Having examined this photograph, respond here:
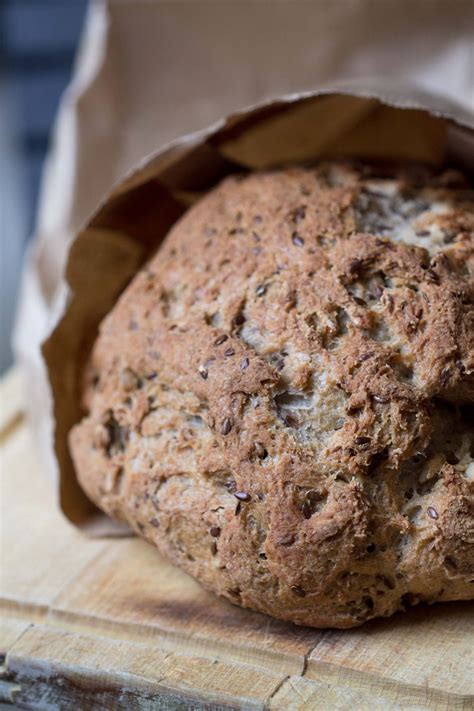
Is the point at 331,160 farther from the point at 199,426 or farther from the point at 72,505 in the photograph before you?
the point at 72,505

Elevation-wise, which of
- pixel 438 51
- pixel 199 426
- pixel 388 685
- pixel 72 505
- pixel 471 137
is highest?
pixel 438 51

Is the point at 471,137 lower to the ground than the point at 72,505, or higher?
higher

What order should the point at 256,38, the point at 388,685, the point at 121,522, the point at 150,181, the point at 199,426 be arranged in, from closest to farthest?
1. the point at 388,685
2. the point at 199,426
3. the point at 121,522
4. the point at 150,181
5. the point at 256,38

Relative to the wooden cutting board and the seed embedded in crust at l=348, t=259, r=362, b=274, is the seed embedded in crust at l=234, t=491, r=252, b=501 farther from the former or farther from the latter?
the seed embedded in crust at l=348, t=259, r=362, b=274

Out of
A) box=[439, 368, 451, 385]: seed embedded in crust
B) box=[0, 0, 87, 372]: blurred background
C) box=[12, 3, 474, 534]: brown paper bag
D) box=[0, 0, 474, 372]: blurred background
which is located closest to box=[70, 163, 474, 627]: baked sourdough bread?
box=[439, 368, 451, 385]: seed embedded in crust

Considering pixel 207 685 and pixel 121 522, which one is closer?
pixel 207 685

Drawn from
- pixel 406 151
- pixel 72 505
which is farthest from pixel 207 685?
pixel 406 151

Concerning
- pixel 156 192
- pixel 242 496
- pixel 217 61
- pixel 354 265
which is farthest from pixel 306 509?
pixel 217 61
